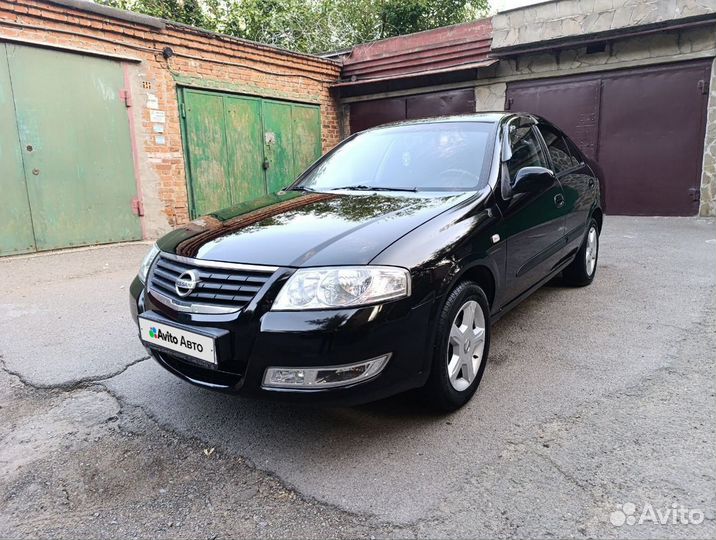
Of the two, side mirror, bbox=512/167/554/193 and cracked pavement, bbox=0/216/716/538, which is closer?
cracked pavement, bbox=0/216/716/538

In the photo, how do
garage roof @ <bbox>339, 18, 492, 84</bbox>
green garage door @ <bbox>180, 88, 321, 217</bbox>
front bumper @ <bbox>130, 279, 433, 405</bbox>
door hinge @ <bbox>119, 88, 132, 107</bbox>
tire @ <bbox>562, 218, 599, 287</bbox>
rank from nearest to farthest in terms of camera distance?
front bumper @ <bbox>130, 279, 433, 405</bbox>
tire @ <bbox>562, 218, 599, 287</bbox>
door hinge @ <bbox>119, 88, 132, 107</bbox>
green garage door @ <bbox>180, 88, 321, 217</bbox>
garage roof @ <bbox>339, 18, 492, 84</bbox>

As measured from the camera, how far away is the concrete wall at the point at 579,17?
7.41 meters

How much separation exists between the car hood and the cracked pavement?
2.77 ft

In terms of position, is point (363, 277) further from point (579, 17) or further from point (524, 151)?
point (579, 17)

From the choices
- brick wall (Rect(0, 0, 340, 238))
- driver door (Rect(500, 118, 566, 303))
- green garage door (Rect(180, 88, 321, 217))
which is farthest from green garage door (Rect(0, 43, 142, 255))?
driver door (Rect(500, 118, 566, 303))

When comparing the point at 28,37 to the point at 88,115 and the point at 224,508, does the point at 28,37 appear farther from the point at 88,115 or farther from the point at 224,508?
the point at 224,508

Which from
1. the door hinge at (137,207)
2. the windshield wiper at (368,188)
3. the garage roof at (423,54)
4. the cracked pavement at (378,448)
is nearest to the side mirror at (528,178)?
the windshield wiper at (368,188)

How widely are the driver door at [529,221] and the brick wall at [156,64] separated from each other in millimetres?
5833

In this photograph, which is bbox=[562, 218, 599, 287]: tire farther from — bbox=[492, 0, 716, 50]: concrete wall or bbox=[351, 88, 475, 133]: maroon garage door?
bbox=[351, 88, 475, 133]: maroon garage door

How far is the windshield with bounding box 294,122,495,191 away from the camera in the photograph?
2990mm

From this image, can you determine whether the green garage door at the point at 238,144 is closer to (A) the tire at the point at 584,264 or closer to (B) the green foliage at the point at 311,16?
(A) the tire at the point at 584,264

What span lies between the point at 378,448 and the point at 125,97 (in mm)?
6828

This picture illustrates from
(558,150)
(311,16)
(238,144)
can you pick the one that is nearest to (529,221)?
(558,150)

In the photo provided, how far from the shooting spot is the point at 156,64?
24.6ft
